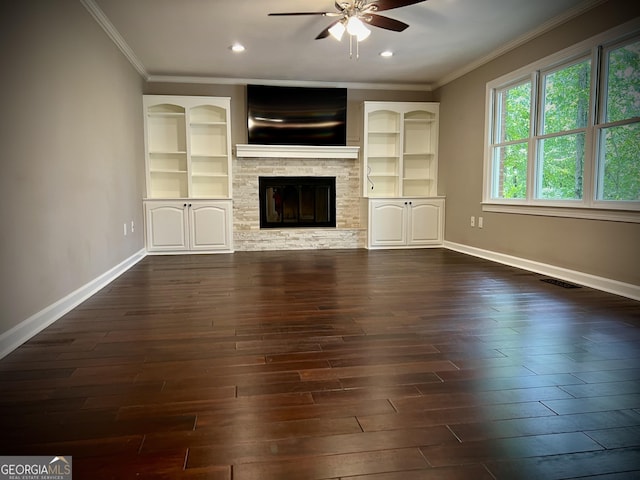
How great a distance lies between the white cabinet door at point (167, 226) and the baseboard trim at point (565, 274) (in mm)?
4040

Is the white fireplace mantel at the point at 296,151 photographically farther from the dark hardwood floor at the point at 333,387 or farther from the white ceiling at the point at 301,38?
the dark hardwood floor at the point at 333,387

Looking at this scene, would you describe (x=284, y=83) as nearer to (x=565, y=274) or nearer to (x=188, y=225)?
(x=188, y=225)

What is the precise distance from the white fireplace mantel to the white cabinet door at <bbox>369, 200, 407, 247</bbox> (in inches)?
36.0

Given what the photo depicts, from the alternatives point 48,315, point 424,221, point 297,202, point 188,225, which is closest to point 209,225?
A: point 188,225

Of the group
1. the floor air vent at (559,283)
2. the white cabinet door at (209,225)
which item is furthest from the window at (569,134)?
the white cabinet door at (209,225)

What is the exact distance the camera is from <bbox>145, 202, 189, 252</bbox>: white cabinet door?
19.7 feet

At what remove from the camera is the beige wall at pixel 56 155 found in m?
2.48

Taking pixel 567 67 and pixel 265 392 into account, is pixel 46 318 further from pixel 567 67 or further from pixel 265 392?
pixel 567 67

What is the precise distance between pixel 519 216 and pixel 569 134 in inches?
42.4

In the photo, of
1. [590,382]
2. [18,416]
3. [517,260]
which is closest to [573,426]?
[590,382]

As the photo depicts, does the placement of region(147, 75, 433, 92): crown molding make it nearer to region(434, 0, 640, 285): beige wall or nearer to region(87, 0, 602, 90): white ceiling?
region(87, 0, 602, 90): white ceiling

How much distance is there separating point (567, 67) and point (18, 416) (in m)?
5.04

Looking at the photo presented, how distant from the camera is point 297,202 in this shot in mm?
6902

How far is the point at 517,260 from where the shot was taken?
498 centimetres
